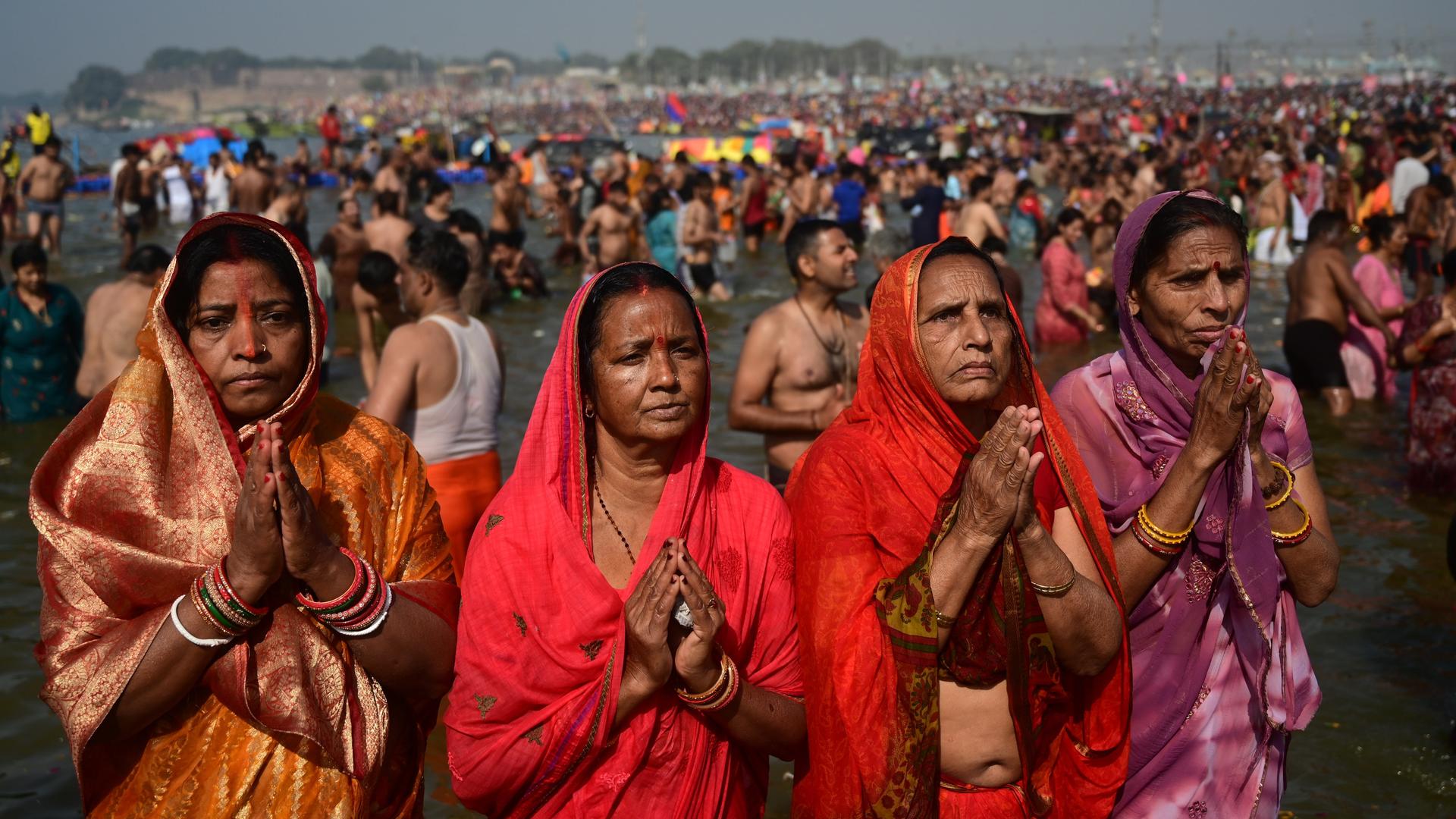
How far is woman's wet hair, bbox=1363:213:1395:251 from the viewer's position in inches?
406

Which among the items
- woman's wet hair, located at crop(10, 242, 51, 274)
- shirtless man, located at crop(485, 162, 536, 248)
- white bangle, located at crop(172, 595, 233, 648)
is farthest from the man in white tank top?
shirtless man, located at crop(485, 162, 536, 248)

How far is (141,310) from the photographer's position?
767 cm

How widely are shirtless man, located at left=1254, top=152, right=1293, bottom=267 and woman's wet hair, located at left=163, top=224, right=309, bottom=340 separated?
15762mm

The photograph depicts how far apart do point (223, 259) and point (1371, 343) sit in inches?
357

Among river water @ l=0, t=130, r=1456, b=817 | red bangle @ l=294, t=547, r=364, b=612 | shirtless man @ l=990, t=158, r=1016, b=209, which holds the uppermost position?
red bangle @ l=294, t=547, r=364, b=612

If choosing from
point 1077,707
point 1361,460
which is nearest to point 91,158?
point 1361,460

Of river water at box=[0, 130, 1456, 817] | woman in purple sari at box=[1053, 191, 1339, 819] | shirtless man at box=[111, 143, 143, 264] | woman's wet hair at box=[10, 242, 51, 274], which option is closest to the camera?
woman in purple sari at box=[1053, 191, 1339, 819]

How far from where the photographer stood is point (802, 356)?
529 centimetres

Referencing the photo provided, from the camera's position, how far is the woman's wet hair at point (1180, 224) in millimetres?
2859

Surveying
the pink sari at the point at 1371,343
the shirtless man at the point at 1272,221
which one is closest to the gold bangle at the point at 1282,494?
the pink sari at the point at 1371,343

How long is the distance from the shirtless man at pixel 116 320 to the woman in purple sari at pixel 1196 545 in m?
6.43

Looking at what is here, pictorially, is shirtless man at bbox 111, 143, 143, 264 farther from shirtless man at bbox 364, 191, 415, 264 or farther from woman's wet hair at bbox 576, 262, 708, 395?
woman's wet hair at bbox 576, 262, 708, 395

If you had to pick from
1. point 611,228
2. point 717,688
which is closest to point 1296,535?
point 717,688

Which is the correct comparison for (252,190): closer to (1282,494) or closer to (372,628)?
(372,628)
